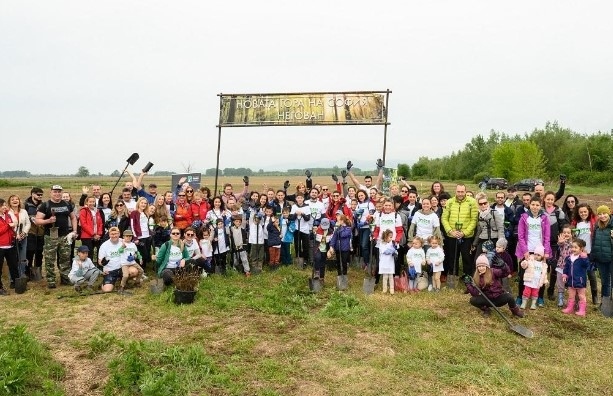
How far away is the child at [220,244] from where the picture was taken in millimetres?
10352

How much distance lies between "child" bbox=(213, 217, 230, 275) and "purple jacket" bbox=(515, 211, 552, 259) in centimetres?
627

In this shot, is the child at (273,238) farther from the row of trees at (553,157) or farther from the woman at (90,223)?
the row of trees at (553,157)

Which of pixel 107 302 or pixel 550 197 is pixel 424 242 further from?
pixel 107 302

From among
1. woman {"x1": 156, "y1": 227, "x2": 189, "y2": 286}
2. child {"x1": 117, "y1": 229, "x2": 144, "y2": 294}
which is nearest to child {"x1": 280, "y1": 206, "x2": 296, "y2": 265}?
woman {"x1": 156, "y1": 227, "x2": 189, "y2": 286}

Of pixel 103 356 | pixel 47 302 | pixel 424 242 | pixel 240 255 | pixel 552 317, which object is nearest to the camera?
pixel 103 356

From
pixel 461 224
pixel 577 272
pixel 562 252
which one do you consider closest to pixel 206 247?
pixel 461 224

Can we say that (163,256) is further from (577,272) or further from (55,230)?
(577,272)

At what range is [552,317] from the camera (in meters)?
7.71

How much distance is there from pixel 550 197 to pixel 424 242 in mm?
2566

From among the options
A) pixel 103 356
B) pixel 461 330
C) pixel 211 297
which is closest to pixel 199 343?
pixel 103 356

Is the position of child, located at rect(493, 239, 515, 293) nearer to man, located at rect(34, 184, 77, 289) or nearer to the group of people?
the group of people

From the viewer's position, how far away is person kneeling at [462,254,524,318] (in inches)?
301

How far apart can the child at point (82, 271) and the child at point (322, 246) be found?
463 centimetres

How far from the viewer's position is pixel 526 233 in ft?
27.9
